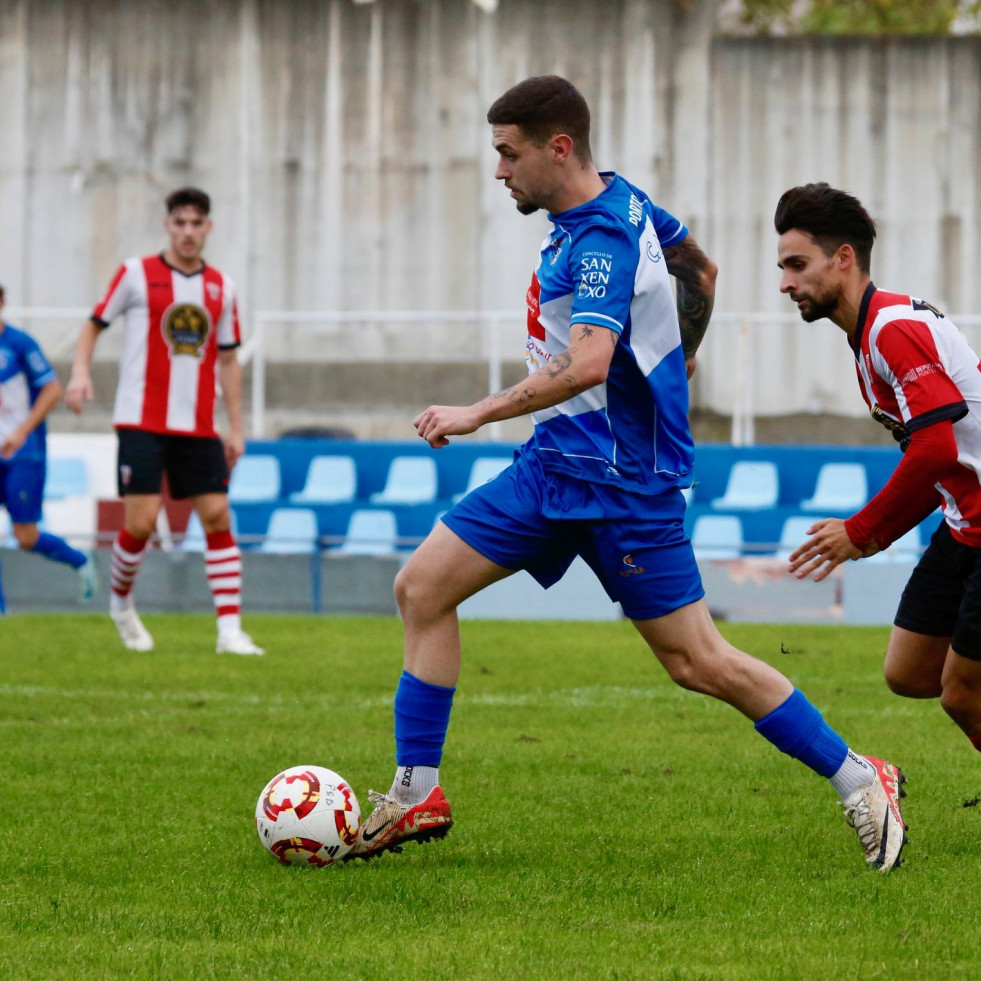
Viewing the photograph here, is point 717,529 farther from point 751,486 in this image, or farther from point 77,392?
point 77,392

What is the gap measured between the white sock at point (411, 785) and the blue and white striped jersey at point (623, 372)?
36.1 inches

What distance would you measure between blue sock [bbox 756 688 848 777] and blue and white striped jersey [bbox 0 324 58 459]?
25.7ft

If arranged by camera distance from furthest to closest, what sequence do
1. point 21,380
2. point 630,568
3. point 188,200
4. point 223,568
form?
point 21,380, point 223,568, point 188,200, point 630,568

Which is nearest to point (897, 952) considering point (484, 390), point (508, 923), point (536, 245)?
point (508, 923)

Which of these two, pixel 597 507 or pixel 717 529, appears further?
pixel 717 529

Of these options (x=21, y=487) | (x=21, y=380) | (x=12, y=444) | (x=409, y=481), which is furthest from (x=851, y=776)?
(x=409, y=481)

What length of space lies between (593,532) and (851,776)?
0.95 metres

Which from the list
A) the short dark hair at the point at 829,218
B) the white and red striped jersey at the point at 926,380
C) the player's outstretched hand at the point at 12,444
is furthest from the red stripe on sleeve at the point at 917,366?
the player's outstretched hand at the point at 12,444

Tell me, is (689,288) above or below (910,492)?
above

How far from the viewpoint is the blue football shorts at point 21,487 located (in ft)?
37.2

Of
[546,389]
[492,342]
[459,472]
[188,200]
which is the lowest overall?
[459,472]

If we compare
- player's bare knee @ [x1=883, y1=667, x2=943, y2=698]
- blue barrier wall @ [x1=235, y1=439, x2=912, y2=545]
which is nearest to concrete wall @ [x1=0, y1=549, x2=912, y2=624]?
blue barrier wall @ [x1=235, y1=439, x2=912, y2=545]

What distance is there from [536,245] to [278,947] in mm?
17461

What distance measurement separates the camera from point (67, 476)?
16078 mm
